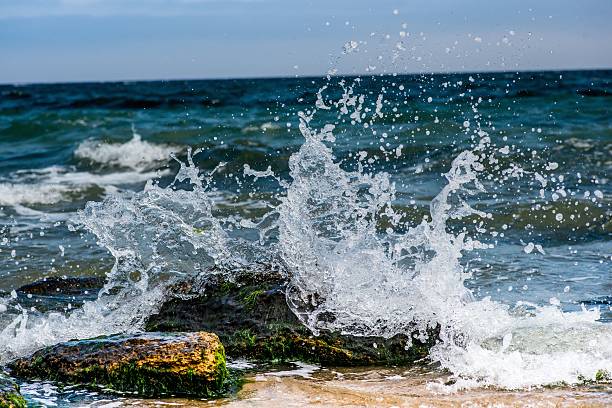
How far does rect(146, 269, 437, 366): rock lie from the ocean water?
0.09 metres

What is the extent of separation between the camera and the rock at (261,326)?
4844mm

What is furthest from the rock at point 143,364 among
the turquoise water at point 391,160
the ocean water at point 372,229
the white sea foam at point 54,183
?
the white sea foam at point 54,183

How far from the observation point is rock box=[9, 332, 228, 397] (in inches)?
168

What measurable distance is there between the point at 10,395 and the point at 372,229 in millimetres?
2500

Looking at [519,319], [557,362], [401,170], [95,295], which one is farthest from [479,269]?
[401,170]

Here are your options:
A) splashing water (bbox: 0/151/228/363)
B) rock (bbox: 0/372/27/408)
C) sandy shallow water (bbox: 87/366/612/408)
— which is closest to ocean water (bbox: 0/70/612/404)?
splashing water (bbox: 0/151/228/363)

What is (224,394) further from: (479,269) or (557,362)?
(479,269)

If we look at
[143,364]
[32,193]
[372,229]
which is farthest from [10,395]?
[32,193]

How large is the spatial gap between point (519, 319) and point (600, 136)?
34.1 feet

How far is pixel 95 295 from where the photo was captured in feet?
21.2

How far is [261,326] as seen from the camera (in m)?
→ 5.02

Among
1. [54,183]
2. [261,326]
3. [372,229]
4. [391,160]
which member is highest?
[372,229]

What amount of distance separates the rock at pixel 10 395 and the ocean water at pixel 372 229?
936 mm

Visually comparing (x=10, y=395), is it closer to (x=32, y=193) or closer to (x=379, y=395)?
(x=379, y=395)
